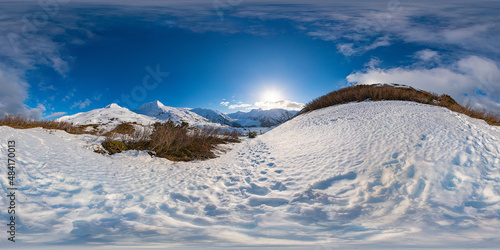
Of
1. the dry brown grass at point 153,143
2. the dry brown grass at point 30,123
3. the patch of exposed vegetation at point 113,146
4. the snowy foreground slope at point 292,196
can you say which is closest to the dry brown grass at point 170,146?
the dry brown grass at point 153,143

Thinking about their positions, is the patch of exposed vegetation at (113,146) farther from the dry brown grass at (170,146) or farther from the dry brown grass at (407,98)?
the dry brown grass at (407,98)

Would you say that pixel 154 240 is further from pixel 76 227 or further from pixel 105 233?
pixel 76 227

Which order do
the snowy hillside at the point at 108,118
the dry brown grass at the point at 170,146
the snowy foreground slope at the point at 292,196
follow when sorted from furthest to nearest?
the snowy hillside at the point at 108,118 < the dry brown grass at the point at 170,146 < the snowy foreground slope at the point at 292,196

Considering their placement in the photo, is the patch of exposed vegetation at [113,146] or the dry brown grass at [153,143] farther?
the dry brown grass at [153,143]

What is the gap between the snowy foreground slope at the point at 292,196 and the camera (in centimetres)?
298

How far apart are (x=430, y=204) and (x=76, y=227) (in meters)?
5.31

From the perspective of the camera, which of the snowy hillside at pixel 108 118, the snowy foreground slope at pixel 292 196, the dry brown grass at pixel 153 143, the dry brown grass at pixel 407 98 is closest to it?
the snowy foreground slope at pixel 292 196

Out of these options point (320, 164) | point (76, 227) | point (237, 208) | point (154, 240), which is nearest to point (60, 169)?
point (76, 227)

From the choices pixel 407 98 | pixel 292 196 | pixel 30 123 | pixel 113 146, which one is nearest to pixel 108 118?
pixel 30 123

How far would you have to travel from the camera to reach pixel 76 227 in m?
3.15

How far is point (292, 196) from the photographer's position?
409cm

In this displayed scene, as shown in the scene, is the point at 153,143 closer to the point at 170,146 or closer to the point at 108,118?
the point at 170,146

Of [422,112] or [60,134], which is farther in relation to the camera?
[60,134]

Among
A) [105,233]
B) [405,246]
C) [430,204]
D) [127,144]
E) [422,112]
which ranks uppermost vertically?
[422,112]
